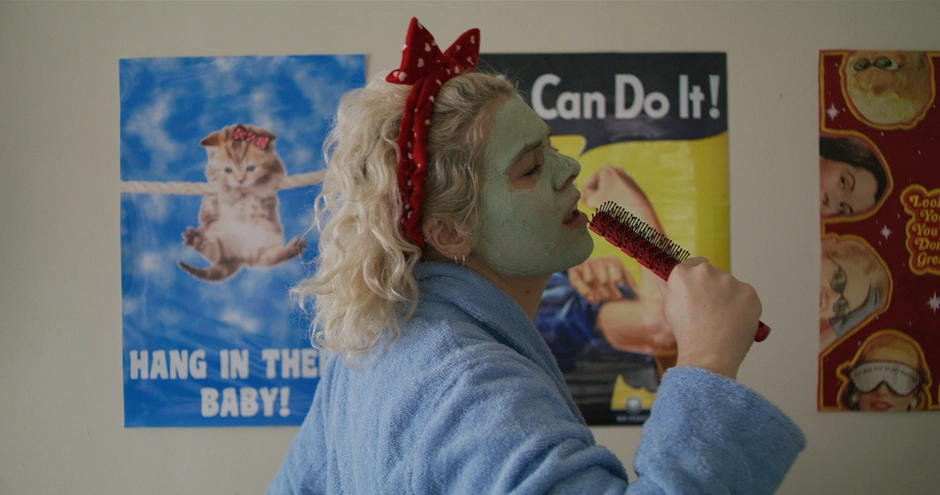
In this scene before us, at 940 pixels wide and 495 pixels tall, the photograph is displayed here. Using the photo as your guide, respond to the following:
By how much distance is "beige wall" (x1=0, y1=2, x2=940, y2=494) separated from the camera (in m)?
1.54

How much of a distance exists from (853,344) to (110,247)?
180cm

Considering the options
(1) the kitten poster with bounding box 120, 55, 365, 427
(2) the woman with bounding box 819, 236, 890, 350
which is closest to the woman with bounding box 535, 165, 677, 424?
(2) the woman with bounding box 819, 236, 890, 350

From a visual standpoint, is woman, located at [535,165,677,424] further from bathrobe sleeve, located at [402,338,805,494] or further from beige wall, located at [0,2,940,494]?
bathrobe sleeve, located at [402,338,805,494]

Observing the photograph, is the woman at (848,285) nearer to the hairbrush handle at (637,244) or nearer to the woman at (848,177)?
the woman at (848,177)

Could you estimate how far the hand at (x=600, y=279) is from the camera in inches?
60.4

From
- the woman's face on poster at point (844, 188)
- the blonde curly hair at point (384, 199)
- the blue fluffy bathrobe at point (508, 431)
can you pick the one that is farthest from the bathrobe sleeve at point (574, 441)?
the woman's face on poster at point (844, 188)

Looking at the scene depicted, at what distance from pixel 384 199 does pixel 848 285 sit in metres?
1.29

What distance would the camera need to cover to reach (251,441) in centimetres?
157

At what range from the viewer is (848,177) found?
153 cm

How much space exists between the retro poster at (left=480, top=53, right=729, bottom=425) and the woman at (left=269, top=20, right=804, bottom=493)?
728 millimetres

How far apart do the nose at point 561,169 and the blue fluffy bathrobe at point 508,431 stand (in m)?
0.19

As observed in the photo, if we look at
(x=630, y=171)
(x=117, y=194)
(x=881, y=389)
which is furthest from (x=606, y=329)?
(x=117, y=194)

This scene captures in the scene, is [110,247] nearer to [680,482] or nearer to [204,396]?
[204,396]

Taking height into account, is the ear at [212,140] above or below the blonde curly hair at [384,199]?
above
